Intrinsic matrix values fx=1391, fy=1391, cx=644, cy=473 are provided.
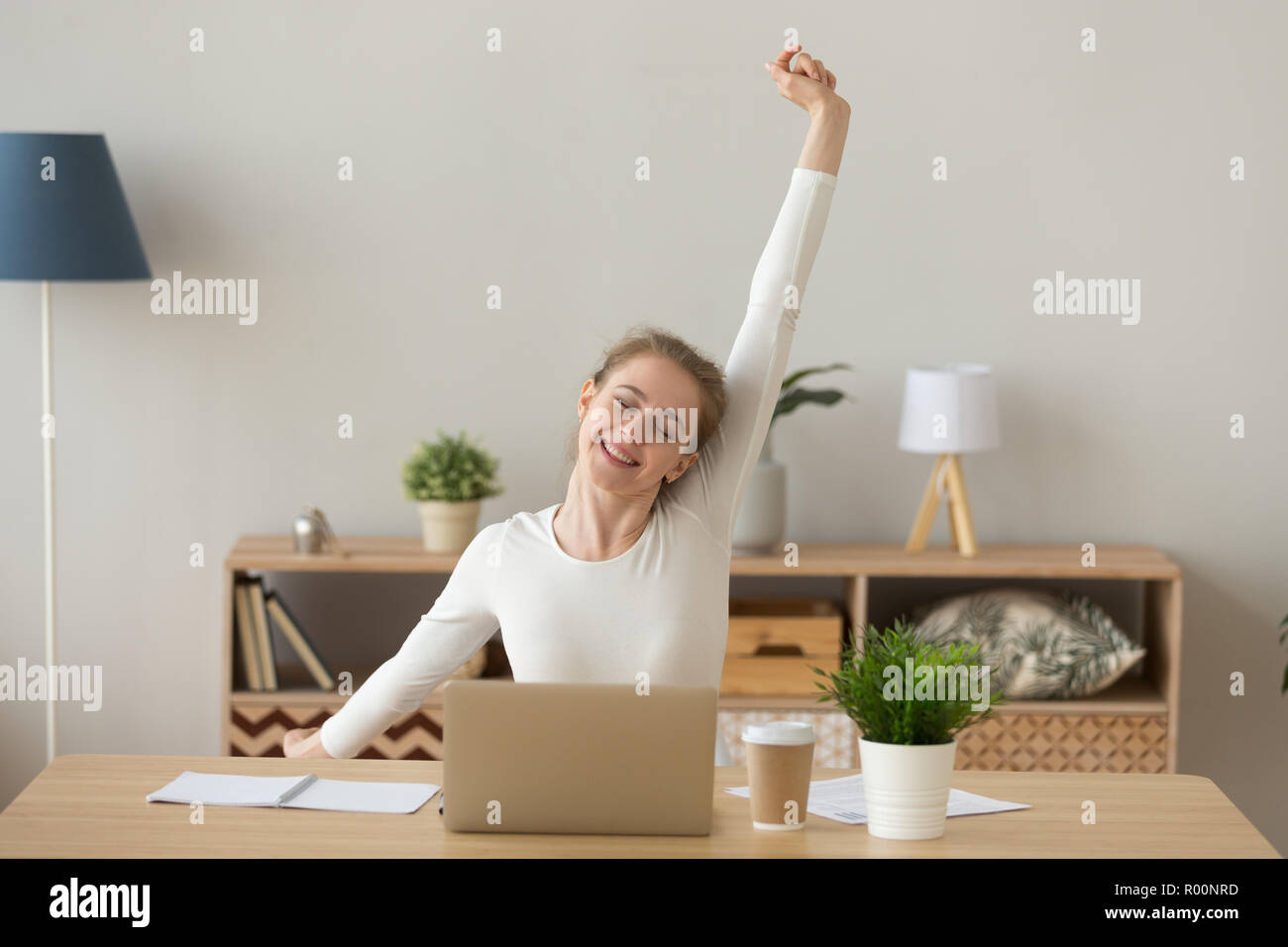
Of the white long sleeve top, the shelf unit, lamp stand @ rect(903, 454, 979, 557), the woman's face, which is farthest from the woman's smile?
lamp stand @ rect(903, 454, 979, 557)

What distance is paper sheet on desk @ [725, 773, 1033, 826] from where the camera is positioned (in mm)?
1610

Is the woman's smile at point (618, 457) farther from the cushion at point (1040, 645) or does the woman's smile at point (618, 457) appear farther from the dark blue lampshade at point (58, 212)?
the dark blue lampshade at point (58, 212)

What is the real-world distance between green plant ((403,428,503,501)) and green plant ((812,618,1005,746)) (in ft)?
6.39

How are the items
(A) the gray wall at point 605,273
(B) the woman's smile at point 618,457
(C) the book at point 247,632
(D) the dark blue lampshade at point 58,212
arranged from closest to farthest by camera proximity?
(B) the woman's smile at point 618,457 → (D) the dark blue lampshade at point 58,212 → (C) the book at point 247,632 → (A) the gray wall at point 605,273

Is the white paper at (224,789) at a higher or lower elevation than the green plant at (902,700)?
lower

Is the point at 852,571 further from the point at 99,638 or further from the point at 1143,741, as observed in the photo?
the point at 99,638

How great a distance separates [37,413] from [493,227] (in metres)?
1.28

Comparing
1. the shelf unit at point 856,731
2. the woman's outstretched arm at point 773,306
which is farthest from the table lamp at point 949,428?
the woman's outstretched arm at point 773,306

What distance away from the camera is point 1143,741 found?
10.8 feet

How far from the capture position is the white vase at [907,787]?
1490 mm

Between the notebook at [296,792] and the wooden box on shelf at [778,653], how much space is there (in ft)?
5.44

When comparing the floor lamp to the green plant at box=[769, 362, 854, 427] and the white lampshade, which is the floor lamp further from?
the white lampshade

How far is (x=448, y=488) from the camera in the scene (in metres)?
3.35
